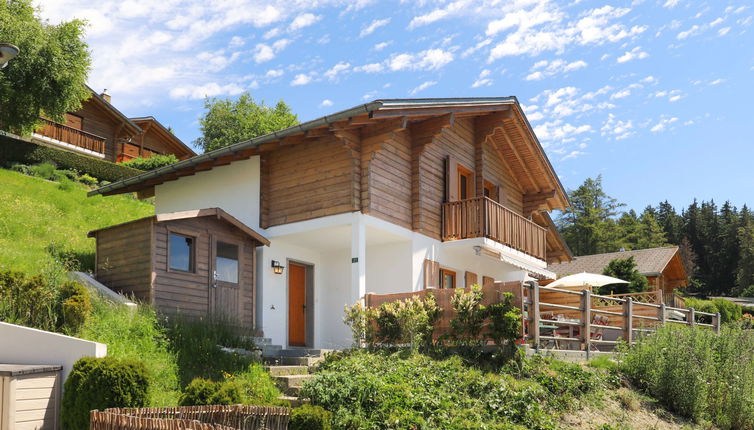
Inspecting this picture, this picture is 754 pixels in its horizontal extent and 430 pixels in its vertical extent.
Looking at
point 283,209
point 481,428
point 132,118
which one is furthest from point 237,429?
point 132,118

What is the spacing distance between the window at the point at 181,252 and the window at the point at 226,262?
25.5 inches

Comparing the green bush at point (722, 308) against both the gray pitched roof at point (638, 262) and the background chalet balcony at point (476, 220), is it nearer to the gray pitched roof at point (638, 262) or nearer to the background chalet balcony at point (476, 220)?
the gray pitched roof at point (638, 262)

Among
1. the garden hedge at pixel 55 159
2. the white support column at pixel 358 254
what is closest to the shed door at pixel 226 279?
the white support column at pixel 358 254

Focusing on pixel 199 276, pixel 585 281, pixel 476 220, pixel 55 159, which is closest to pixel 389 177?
pixel 476 220

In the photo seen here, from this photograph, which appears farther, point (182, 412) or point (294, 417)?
point (294, 417)

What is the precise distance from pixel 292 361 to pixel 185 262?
11.2 ft

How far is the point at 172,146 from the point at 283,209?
31.9m

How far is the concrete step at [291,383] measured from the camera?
494 inches

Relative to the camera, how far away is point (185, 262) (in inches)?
630

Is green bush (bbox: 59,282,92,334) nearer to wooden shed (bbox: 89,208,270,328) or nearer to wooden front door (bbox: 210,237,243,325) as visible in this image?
wooden shed (bbox: 89,208,270,328)

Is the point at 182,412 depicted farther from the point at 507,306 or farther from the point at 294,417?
the point at 507,306

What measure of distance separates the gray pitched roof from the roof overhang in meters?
21.0

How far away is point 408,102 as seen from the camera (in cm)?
1698

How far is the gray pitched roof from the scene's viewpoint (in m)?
41.2
